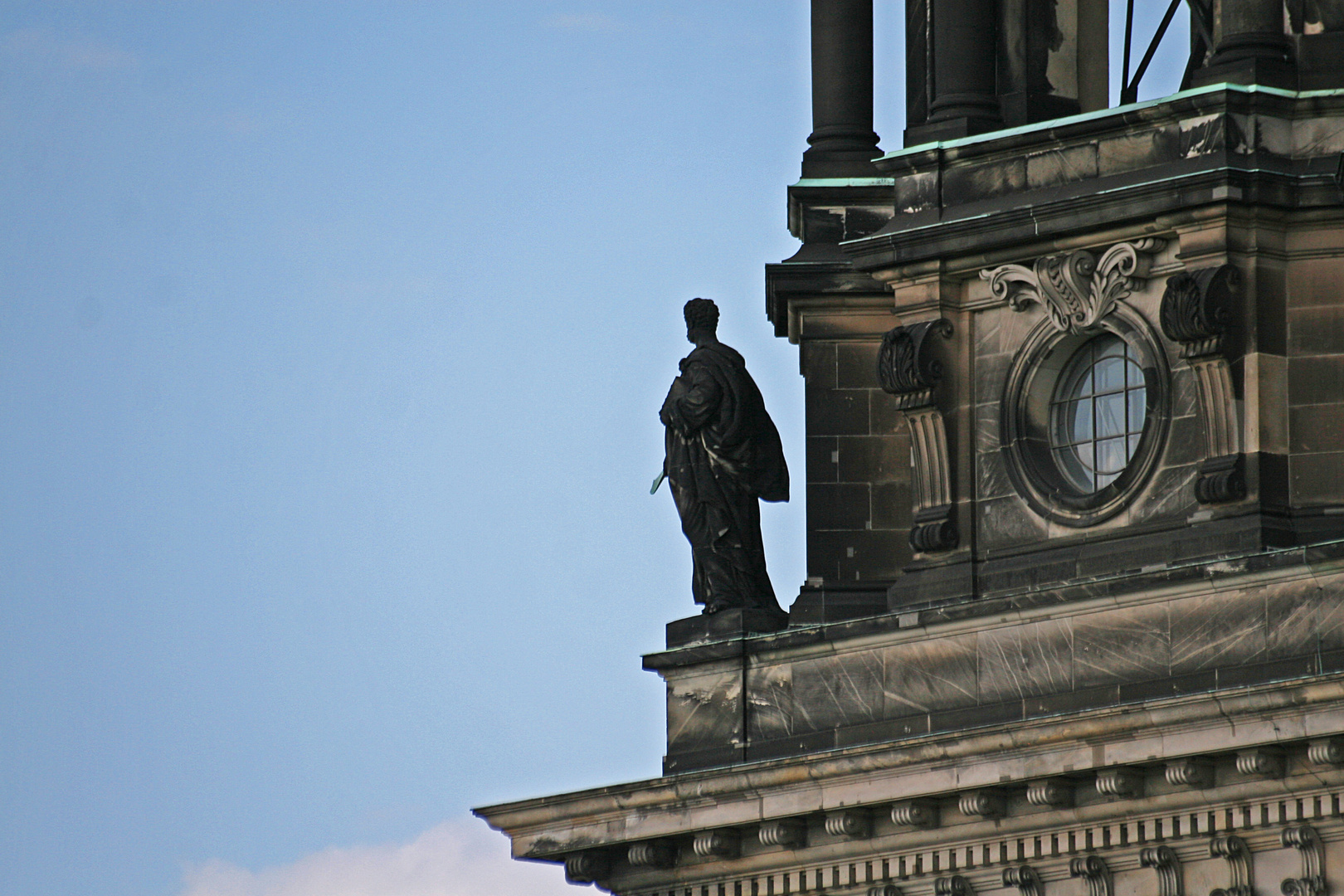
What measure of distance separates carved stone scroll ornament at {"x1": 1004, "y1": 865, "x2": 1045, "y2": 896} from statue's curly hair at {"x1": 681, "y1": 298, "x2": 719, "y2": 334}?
285 inches

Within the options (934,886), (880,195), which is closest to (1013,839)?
(934,886)

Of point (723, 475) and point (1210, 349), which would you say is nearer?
point (1210, 349)

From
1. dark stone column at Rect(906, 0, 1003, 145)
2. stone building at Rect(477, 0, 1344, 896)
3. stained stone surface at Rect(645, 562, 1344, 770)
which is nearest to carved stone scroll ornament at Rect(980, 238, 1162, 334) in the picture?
stone building at Rect(477, 0, 1344, 896)

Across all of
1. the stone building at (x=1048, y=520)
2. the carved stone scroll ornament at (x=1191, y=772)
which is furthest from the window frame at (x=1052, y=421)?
the carved stone scroll ornament at (x=1191, y=772)

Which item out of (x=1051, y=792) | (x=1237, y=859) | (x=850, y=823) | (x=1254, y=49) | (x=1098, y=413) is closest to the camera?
(x=1237, y=859)

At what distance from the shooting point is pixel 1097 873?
144 feet

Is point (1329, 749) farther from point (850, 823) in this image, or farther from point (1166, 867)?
point (850, 823)

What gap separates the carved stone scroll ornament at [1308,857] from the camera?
42094 mm

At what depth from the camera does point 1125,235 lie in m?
45.6

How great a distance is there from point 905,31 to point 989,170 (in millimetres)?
3680

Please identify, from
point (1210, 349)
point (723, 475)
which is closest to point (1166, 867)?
point (1210, 349)

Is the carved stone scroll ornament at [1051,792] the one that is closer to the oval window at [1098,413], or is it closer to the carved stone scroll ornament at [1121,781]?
the carved stone scroll ornament at [1121,781]

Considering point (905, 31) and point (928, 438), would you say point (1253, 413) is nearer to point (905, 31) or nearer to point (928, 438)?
point (928, 438)

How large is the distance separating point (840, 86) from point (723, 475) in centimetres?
474
